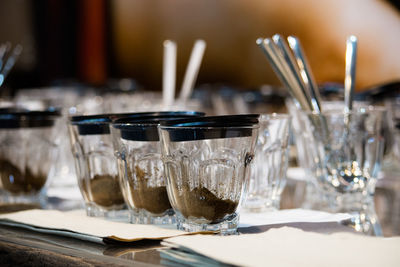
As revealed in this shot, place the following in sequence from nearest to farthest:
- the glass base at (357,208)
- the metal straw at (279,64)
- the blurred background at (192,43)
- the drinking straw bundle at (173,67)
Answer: the glass base at (357,208)
the metal straw at (279,64)
the drinking straw bundle at (173,67)
the blurred background at (192,43)

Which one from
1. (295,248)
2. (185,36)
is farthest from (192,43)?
(295,248)

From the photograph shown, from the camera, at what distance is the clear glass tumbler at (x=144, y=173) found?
833 mm

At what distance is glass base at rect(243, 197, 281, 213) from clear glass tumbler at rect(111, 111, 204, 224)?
16 cm

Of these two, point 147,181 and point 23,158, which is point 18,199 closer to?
point 23,158

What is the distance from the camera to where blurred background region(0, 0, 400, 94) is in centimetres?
385

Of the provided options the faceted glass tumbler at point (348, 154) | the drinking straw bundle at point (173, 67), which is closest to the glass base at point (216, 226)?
the faceted glass tumbler at point (348, 154)

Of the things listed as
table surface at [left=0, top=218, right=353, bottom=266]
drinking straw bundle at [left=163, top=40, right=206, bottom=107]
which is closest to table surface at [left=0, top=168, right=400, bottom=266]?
table surface at [left=0, top=218, right=353, bottom=266]

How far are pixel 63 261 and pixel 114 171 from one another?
0.78ft

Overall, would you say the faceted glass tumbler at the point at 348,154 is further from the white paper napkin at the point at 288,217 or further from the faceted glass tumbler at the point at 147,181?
the faceted glass tumbler at the point at 147,181

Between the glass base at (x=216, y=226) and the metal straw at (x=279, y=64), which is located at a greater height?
the metal straw at (x=279, y=64)

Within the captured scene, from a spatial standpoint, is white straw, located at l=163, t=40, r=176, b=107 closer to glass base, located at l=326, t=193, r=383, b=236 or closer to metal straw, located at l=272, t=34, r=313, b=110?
metal straw, located at l=272, t=34, r=313, b=110

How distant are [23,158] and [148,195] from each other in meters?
0.31

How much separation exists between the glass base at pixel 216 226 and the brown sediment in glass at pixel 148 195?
6cm

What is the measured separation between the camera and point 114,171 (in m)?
0.93
